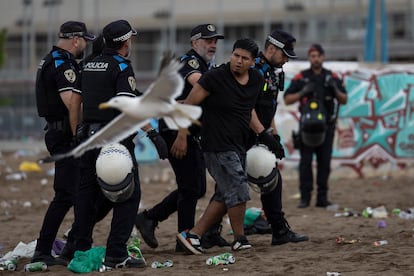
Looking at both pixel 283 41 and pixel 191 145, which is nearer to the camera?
pixel 191 145

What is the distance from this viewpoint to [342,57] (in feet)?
91.6

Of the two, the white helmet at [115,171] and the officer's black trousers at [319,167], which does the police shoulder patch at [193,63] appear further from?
the officer's black trousers at [319,167]

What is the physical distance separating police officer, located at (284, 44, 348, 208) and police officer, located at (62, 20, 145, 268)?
5035 millimetres

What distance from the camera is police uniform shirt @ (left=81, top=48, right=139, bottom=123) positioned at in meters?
7.14

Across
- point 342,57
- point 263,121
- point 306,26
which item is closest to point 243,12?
point 306,26

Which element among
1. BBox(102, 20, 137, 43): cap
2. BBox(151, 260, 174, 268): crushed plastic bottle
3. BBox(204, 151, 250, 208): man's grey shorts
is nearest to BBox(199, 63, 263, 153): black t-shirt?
BBox(204, 151, 250, 208): man's grey shorts

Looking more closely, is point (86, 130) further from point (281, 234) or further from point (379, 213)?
point (379, 213)

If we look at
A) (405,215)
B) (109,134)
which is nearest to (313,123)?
(405,215)

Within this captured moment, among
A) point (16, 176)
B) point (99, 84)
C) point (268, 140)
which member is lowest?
point (16, 176)

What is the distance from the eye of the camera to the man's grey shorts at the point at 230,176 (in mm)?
7734

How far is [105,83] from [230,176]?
1428mm

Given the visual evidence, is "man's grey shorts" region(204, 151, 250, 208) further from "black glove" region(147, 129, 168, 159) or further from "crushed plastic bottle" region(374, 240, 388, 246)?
"crushed plastic bottle" region(374, 240, 388, 246)

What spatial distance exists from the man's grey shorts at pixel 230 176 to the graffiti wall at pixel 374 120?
29.6 ft

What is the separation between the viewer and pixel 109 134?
670 cm
